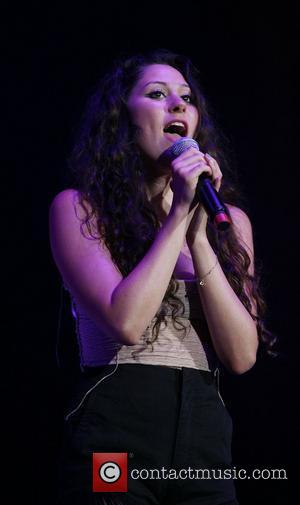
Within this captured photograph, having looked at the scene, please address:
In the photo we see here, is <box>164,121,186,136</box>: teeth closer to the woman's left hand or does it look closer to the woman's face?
the woman's face

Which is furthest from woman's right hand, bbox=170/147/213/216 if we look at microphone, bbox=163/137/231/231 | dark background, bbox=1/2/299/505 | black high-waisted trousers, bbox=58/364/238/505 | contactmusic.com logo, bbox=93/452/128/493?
dark background, bbox=1/2/299/505

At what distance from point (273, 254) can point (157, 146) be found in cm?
111

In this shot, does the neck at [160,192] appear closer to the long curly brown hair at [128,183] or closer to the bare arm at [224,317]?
the long curly brown hair at [128,183]

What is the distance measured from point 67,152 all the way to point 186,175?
4.25ft

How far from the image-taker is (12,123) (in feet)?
8.20

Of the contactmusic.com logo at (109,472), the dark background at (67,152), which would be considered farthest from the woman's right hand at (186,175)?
the dark background at (67,152)

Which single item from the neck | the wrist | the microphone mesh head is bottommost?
the wrist

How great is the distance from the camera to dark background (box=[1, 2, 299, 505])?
2.41 meters

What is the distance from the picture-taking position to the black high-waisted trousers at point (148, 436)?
1245 millimetres

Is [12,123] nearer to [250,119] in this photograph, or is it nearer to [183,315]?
[250,119]

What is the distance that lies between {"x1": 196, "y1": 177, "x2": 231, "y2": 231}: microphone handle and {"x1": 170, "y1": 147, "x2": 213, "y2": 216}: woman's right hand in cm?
2

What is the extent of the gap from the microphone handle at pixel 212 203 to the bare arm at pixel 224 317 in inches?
6.6

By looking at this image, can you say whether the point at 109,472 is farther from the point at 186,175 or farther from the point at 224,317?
the point at 186,175

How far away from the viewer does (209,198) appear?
1.29 metres
